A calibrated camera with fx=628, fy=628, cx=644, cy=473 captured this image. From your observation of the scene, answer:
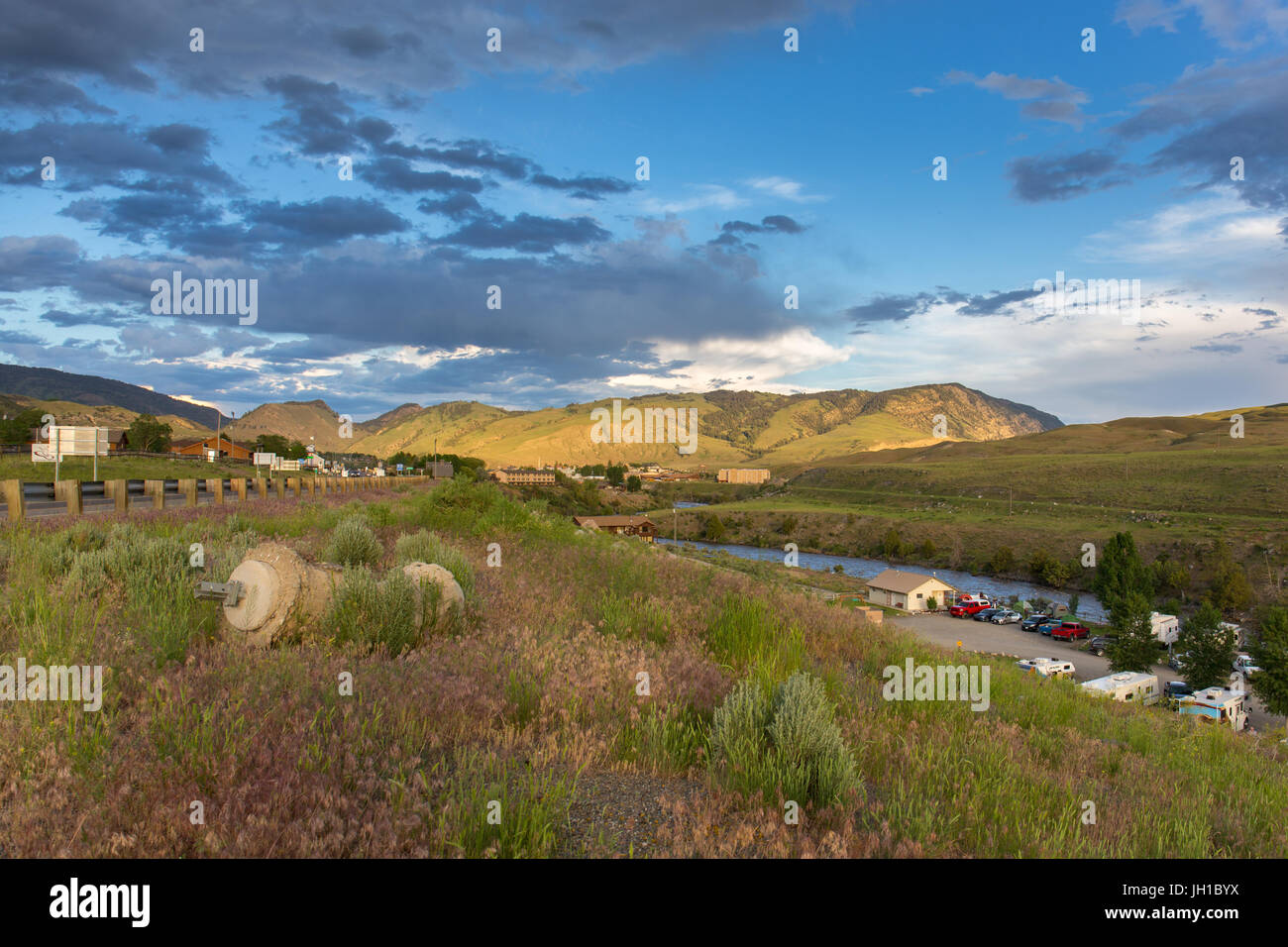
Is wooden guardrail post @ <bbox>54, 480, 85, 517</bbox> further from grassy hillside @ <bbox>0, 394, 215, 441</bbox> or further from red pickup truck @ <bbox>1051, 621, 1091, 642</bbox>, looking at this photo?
grassy hillside @ <bbox>0, 394, 215, 441</bbox>

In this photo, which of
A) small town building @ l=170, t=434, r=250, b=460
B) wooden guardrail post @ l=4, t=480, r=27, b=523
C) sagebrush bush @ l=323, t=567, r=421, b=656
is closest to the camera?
sagebrush bush @ l=323, t=567, r=421, b=656

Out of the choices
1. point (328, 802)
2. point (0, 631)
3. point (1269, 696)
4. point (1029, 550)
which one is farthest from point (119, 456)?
point (1029, 550)

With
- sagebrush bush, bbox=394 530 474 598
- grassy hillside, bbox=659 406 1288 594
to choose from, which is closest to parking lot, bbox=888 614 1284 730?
sagebrush bush, bbox=394 530 474 598

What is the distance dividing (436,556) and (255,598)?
3.70 metres

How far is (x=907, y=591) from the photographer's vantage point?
5816 cm

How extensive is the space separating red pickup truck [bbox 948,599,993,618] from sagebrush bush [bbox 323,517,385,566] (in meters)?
59.5

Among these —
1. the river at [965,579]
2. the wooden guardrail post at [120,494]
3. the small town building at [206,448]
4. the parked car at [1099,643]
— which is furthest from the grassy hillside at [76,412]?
the parked car at [1099,643]

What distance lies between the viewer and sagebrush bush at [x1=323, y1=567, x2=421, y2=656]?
18.7 ft

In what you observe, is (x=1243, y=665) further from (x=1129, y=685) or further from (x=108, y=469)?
(x=108, y=469)

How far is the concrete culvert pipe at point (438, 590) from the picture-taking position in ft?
20.9

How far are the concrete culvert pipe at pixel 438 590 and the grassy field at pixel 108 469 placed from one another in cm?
2776

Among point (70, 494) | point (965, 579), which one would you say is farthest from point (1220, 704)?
point (965, 579)

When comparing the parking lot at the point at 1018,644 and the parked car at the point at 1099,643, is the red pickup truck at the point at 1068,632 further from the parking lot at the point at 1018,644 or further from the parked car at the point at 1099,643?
the parked car at the point at 1099,643
